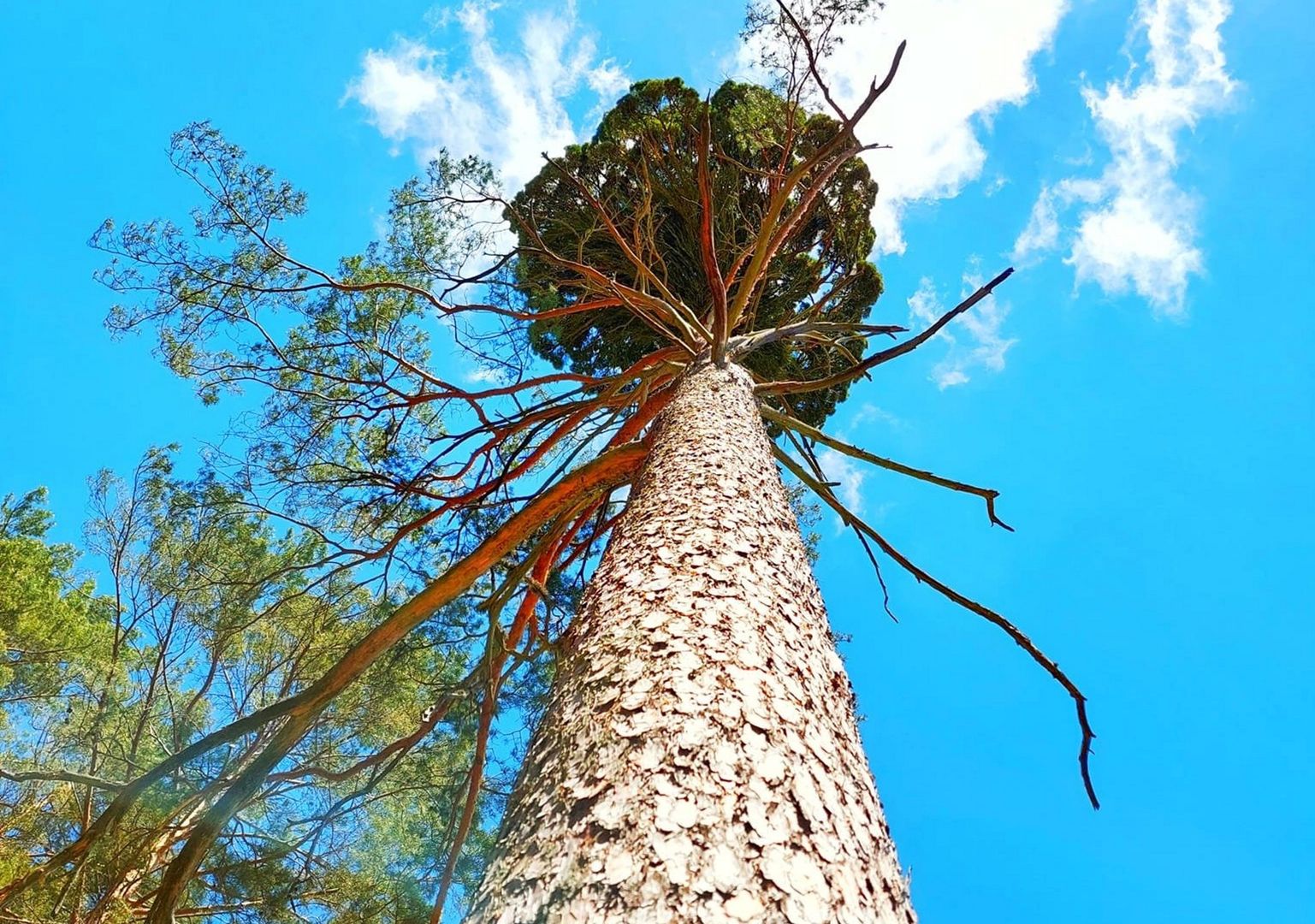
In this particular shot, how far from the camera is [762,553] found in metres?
1.98

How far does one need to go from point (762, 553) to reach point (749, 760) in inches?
33.7

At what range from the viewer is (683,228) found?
7.61 metres

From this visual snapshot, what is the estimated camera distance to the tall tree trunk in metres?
0.96

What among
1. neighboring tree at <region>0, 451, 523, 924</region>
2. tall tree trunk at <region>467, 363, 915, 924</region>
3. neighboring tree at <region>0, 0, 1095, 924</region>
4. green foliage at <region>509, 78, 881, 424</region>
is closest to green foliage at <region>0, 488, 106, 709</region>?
neighboring tree at <region>0, 451, 523, 924</region>

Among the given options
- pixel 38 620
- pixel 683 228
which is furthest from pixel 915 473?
pixel 38 620

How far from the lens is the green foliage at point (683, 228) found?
6.92m

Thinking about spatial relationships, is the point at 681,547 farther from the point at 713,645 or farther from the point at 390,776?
the point at 390,776

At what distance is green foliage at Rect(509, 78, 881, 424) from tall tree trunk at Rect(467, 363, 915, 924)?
5.22 m

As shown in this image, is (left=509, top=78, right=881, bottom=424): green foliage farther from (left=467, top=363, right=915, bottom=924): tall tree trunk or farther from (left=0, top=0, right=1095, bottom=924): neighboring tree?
(left=467, top=363, right=915, bottom=924): tall tree trunk

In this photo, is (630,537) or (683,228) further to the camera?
(683,228)

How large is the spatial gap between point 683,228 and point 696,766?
708cm

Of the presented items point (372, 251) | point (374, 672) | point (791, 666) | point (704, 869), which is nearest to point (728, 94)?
point (372, 251)

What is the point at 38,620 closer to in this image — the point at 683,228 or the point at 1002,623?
Answer: the point at 683,228

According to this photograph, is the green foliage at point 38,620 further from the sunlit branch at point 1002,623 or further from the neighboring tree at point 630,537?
the sunlit branch at point 1002,623
